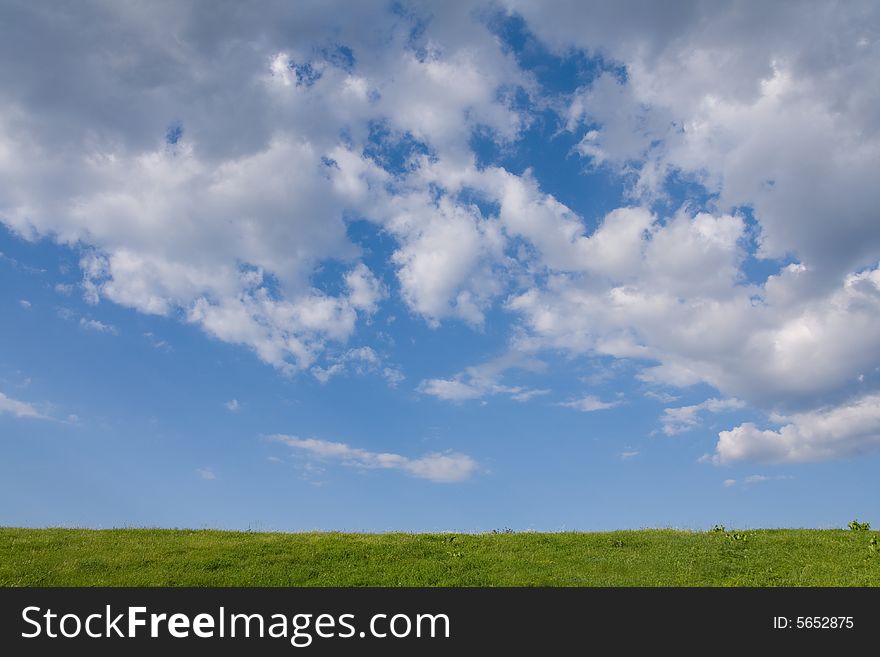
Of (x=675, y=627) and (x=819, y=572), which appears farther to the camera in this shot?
(x=819, y=572)

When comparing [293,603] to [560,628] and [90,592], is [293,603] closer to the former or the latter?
[90,592]

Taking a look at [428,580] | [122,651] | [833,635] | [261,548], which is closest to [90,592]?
[122,651]

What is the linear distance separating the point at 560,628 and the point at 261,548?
44.3 ft

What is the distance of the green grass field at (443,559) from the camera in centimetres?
2328

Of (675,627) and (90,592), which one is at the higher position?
(90,592)

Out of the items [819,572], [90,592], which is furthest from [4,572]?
[819,572]

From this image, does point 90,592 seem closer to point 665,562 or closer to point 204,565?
point 204,565

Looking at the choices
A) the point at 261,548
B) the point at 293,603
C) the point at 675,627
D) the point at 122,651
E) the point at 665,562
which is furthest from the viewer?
the point at 261,548

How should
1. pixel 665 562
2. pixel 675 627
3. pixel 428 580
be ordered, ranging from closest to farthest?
pixel 675 627
pixel 428 580
pixel 665 562

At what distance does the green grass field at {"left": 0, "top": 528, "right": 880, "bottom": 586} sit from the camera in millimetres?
23281

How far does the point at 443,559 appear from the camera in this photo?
84.4 feet

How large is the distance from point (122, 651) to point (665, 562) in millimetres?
18572

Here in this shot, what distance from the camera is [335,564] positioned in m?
25.2

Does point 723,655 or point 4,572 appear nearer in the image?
point 723,655
